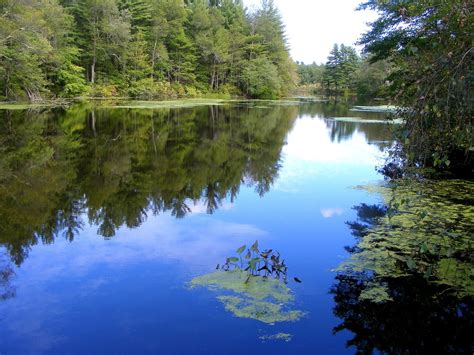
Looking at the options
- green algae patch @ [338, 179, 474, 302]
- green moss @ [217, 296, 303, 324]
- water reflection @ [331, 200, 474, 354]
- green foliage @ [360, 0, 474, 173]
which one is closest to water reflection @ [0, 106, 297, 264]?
green moss @ [217, 296, 303, 324]

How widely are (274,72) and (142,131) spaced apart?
121 feet

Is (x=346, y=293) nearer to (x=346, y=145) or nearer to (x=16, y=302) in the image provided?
(x=16, y=302)

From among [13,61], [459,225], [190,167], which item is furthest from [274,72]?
[459,225]

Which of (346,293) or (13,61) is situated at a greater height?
(13,61)

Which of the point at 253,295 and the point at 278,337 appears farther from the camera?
the point at 253,295

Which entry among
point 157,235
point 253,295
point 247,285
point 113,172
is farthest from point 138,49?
point 253,295

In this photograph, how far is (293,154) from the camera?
1633cm

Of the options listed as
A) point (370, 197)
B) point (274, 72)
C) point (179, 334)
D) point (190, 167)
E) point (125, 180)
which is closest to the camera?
point (179, 334)

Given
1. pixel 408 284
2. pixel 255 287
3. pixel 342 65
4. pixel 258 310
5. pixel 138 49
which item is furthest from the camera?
pixel 342 65

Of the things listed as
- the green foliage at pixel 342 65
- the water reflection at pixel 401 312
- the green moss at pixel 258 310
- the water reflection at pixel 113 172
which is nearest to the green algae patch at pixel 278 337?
the green moss at pixel 258 310

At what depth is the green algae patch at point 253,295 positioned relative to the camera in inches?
193

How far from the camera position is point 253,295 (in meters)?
5.34

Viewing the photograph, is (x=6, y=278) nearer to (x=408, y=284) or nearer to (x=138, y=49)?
(x=408, y=284)

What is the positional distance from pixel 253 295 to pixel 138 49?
149 feet
